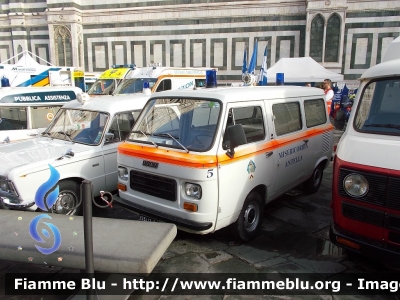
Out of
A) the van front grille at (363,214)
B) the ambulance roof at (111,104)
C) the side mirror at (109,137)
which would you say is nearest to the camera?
the van front grille at (363,214)

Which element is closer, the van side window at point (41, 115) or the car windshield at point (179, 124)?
the car windshield at point (179, 124)

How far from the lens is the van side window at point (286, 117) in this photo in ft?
17.1

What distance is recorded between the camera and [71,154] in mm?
5281

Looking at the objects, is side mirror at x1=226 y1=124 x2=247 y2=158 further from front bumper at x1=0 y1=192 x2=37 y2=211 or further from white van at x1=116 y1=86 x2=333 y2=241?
front bumper at x1=0 y1=192 x2=37 y2=211

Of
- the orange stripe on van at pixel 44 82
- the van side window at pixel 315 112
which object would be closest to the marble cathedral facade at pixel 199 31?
the orange stripe on van at pixel 44 82

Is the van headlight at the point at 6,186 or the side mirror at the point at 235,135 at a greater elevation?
the side mirror at the point at 235,135

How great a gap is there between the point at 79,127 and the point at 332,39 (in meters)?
22.7

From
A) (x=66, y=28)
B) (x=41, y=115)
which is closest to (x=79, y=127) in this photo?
(x=41, y=115)

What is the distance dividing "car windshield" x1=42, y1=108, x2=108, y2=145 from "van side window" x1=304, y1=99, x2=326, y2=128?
3675mm

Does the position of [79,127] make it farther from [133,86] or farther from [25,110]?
[133,86]

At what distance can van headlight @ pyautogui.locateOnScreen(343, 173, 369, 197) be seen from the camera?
11.3ft

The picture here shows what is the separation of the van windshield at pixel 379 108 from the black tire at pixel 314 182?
2750 millimetres

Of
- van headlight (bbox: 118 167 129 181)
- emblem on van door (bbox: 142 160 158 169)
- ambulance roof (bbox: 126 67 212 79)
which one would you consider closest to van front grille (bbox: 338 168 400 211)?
emblem on van door (bbox: 142 160 158 169)

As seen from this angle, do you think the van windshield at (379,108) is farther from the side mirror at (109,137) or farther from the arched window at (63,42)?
the arched window at (63,42)
